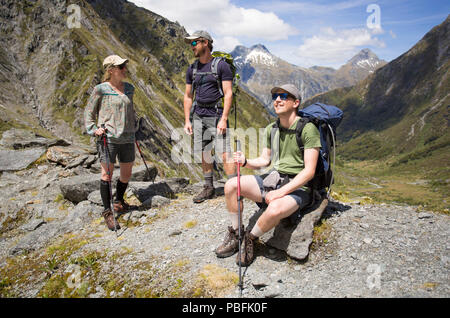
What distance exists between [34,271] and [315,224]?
685 cm

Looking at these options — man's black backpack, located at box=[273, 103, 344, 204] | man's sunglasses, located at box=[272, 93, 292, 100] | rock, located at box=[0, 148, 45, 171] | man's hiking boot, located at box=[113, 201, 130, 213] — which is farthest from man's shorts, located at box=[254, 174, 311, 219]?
rock, located at box=[0, 148, 45, 171]

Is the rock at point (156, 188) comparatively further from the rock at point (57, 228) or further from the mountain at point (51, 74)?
the mountain at point (51, 74)

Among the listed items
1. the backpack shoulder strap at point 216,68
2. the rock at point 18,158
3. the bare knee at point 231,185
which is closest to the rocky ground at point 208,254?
the bare knee at point 231,185

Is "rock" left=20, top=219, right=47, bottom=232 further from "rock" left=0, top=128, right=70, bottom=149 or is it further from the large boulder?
"rock" left=0, top=128, right=70, bottom=149

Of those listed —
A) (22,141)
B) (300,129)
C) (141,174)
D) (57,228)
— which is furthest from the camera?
(22,141)

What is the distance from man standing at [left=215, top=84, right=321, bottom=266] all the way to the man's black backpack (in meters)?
0.21

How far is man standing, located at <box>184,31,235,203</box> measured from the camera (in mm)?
7715

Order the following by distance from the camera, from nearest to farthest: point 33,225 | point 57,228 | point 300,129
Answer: point 300,129, point 57,228, point 33,225

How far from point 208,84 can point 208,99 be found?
1.43 ft

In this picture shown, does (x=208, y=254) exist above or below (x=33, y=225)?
above

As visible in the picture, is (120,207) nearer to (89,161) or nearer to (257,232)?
(257,232)

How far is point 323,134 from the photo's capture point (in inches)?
238

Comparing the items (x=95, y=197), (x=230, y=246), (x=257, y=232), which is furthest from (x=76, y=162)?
(x=257, y=232)

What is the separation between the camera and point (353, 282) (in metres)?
4.80
